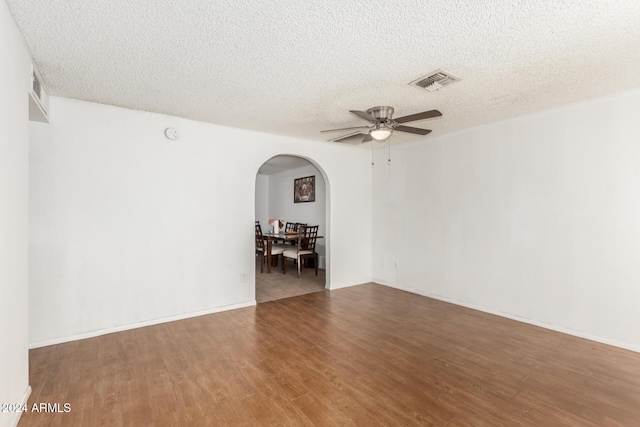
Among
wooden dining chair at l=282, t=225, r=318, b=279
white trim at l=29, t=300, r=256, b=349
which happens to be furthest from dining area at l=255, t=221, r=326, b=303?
white trim at l=29, t=300, r=256, b=349

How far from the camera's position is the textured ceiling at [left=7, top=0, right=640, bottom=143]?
5.49 feet

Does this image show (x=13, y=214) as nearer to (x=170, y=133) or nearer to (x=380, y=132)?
(x=170, y=133)

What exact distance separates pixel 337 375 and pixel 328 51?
2.40 m

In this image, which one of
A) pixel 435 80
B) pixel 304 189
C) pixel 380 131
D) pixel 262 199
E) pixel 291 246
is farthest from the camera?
pixel 262 199

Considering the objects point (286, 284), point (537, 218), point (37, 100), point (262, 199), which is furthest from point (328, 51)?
point (262, 199)

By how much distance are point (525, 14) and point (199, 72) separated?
7.43 feet

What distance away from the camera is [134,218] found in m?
3.29

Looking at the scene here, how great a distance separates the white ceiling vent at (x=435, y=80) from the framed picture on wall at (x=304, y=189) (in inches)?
171

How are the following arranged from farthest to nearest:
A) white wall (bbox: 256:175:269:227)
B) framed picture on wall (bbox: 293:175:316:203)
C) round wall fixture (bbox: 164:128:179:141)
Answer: white wall (bbox: 256:175:269:227) < framed picture on wall (bbox: 293:175:316:203) < round wall fixture (bbox: 164:128:179:141)

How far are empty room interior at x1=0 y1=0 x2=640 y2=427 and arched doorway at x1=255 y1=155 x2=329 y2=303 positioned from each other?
0.22 meters

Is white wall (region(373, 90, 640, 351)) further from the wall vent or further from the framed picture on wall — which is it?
the wall vent

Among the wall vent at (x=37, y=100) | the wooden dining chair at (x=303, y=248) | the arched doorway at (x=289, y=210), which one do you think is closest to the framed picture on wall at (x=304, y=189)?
the arched doorway at (x=289, y=210)

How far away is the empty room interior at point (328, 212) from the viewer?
1820mm

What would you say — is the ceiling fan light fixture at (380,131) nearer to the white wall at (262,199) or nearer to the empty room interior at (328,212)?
the empty room interior at (328,212)
